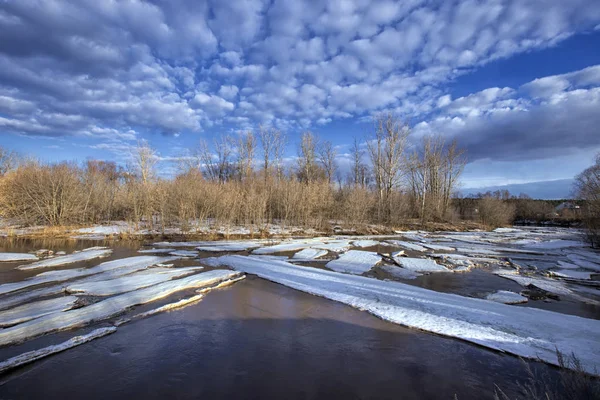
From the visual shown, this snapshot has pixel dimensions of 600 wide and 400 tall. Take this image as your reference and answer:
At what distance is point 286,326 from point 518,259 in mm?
12711

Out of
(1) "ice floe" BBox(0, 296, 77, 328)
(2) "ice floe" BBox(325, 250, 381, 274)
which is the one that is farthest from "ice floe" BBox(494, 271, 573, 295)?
(1) "ice floe" BBox(0, 296, 77, 328)

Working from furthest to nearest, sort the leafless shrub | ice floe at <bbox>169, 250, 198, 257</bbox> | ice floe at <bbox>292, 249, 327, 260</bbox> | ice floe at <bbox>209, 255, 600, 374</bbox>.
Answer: the leafless shrub, ice floe at <bbox>169, 250, 198, 257</bbox>, ice floe at <bbox>292, 249, 327, 260</bbox>, ice floe at <bbox>209, 255, 600, 374</bbox>

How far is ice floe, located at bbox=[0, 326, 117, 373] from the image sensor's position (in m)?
4.09

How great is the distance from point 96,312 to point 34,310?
124cm

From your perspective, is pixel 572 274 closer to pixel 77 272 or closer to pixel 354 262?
pixel 354 262

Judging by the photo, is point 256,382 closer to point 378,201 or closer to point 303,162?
point 378,201

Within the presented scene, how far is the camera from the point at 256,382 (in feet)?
12.8

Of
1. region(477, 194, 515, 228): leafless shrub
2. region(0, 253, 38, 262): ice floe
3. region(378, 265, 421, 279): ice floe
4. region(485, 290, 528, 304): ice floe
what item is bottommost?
region(485, 290, 528, 304): ice floe

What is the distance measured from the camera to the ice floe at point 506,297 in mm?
7363

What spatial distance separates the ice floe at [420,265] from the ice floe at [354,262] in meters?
1.00

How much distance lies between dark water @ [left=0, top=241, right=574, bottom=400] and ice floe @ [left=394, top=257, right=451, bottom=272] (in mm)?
5500

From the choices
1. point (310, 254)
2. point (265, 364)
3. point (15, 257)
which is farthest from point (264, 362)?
point (15, 257)

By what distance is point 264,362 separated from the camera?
4391mm

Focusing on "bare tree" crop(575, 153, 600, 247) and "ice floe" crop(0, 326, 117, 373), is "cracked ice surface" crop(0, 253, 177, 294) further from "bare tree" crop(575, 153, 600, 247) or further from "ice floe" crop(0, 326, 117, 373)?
"bare tree" crop(575, 153, 600, 247)
